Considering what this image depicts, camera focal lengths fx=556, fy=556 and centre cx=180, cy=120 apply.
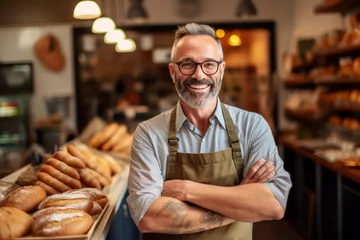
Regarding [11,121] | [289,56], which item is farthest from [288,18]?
[11,121]

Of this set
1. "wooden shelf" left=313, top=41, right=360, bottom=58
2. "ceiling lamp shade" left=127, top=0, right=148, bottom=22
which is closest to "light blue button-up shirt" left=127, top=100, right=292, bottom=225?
"wooden shelf" left=313, top=41, right=360, bottom=58

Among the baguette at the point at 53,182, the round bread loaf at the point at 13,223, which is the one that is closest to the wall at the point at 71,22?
the baguette at the point at 53,182

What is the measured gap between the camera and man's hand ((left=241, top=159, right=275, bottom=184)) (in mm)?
2320

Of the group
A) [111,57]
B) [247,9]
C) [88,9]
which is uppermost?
[247,9]

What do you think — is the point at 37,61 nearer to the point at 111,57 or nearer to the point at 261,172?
the point at 111,57

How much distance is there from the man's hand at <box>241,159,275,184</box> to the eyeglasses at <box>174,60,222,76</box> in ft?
1.42

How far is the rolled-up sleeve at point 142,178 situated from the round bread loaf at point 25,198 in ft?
1.54

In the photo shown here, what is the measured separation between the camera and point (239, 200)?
7.38ft

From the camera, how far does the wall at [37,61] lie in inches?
351

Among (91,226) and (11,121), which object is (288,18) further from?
(91,226)

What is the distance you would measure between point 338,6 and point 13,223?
15.8 feet

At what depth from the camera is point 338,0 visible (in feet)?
Result: 18.3

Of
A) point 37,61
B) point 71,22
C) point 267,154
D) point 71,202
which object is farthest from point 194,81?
point 37,61

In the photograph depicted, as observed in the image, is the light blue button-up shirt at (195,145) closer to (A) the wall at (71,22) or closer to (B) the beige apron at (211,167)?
(B) the beige apron at (211,167)
